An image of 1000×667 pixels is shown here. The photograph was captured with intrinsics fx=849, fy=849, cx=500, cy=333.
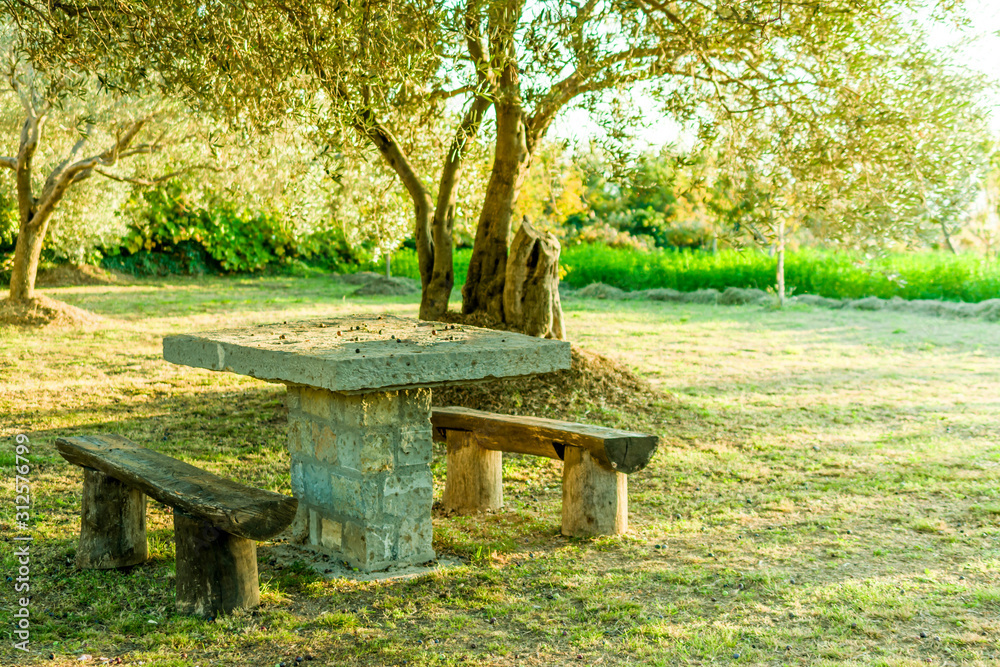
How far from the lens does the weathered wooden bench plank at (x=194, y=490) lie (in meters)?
3.77

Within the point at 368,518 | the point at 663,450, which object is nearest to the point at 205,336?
the point at 368,518

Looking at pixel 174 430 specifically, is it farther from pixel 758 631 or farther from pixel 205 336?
pixel 758 631

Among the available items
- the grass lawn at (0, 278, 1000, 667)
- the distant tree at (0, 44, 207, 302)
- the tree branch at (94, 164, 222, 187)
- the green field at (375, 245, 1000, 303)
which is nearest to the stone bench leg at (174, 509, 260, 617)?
the grass lawn at (0, 278, 1000, 667)

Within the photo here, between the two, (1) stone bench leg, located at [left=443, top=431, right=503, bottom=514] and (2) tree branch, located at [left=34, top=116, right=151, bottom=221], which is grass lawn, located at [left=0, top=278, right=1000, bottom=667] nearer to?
(1) stone bench leg, located at [left=443, top=431, right=503, bottom=514]

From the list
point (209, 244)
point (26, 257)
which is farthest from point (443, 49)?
point (209, 244)

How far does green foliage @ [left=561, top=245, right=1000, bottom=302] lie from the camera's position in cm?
1838

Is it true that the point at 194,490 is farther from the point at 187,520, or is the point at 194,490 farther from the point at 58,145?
the point at 58,145

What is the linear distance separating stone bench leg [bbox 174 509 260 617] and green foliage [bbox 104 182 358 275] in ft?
63.7

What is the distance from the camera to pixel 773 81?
7.30 metres

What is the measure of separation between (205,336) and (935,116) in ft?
20.4

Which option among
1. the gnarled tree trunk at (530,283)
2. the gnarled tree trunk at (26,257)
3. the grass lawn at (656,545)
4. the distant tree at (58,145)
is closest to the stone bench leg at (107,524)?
the grass lawn at (656,545)

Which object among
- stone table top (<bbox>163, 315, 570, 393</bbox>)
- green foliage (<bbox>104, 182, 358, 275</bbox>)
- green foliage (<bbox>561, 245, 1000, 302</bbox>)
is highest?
green foliage (<bbox>104, 182, 358, 275</bbox>)

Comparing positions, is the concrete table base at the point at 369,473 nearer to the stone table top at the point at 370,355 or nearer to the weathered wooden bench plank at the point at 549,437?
the stone table top at the point at 370,355

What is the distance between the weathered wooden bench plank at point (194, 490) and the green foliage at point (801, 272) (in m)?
14.5
